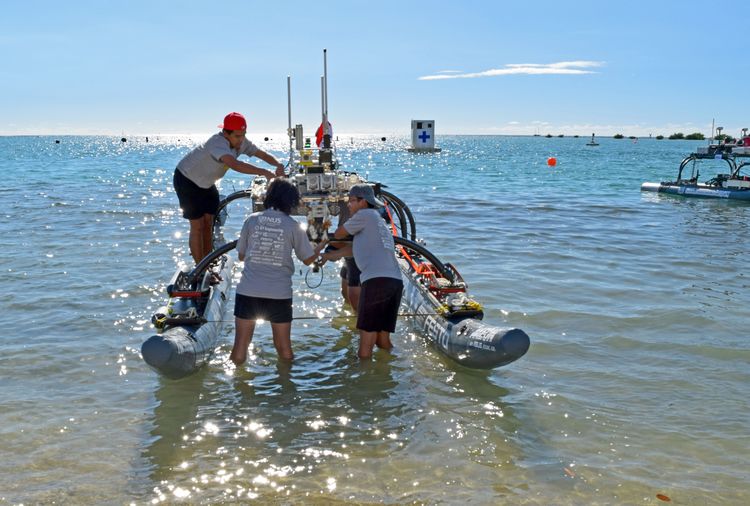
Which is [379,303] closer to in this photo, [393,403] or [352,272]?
[393,403]

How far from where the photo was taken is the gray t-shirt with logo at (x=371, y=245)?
6.79 meters

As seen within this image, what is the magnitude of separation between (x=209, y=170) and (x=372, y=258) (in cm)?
295

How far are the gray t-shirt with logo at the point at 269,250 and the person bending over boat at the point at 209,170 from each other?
1.69 m

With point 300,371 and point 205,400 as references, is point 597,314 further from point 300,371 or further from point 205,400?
point 205,400

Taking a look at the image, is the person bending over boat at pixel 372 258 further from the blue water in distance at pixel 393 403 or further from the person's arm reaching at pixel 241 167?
the person's arm reaching at pixel 241 167

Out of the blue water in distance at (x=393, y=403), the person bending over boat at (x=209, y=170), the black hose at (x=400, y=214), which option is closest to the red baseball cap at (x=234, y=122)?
the person bending over boat at (x=209, y=170)

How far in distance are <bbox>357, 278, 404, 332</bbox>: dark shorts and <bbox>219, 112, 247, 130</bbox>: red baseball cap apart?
9.15ft

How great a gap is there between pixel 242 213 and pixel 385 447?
19.6 metres

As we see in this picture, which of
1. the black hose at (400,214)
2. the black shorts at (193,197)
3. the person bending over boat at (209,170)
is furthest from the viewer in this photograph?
the black hose at (400,214)

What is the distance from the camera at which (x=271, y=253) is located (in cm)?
634

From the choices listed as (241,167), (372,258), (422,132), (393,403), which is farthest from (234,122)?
(422,132)

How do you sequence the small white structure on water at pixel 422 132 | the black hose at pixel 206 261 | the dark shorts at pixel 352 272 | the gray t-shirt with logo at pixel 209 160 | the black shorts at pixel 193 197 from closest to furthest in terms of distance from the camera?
the black hose at pixel 206 261
the gray t-shirt with logo at pixel 209 160
the dark shorts at pixel 352 272
the black shorts at pixel 193 197
the small white structure on water at pixel 422 132

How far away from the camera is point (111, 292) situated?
10562 mm

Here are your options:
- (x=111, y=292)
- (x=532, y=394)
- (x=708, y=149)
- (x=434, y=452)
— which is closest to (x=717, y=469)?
(x=532, y=394)
